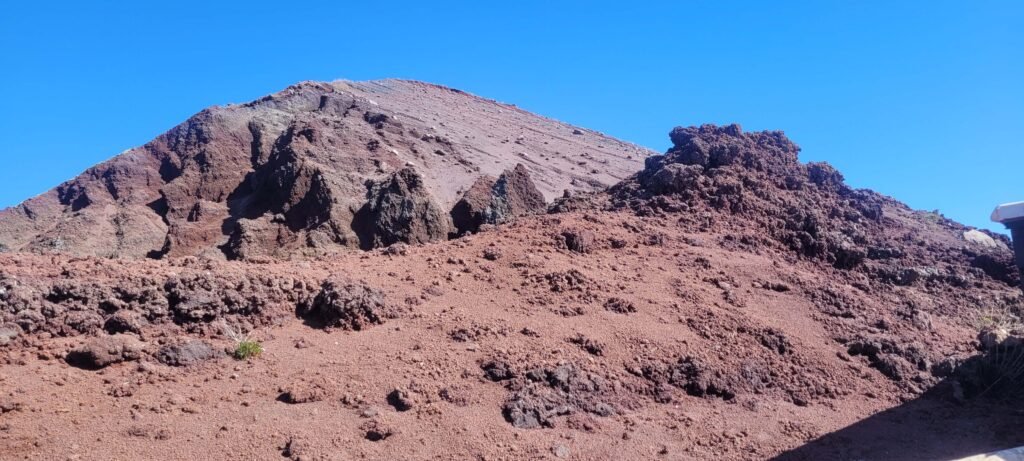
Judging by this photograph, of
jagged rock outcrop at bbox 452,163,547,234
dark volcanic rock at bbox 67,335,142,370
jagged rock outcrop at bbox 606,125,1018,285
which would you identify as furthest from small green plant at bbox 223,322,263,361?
jagged rock outcrop at bbox 452,163,547,234

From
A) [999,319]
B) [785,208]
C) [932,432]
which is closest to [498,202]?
[785,208]

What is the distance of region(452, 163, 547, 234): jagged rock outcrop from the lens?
16891mm

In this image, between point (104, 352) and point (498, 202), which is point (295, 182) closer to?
point (498, 202)

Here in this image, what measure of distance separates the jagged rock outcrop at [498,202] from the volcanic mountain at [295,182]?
47 mm

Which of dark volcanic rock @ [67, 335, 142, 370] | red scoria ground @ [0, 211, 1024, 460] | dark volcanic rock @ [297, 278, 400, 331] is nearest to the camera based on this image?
red scoria ground @ [0, 211, 1024, 460]

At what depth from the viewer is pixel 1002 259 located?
11117mm

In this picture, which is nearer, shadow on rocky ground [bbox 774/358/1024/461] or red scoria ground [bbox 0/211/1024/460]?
red scoria ground [bbox 0/211/1024/460]

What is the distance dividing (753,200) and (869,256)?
1862mm

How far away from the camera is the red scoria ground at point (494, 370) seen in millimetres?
5477

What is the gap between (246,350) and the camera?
6.38 meters

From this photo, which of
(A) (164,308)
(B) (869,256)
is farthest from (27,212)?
(B) (869,256)

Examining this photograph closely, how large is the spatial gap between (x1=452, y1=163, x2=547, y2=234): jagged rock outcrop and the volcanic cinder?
15.0 ft

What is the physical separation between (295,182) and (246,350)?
1267cm

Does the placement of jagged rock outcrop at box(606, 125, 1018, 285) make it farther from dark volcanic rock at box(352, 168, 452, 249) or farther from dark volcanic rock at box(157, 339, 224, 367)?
dark volcanic rock at box(157, 339, 224, 367)
